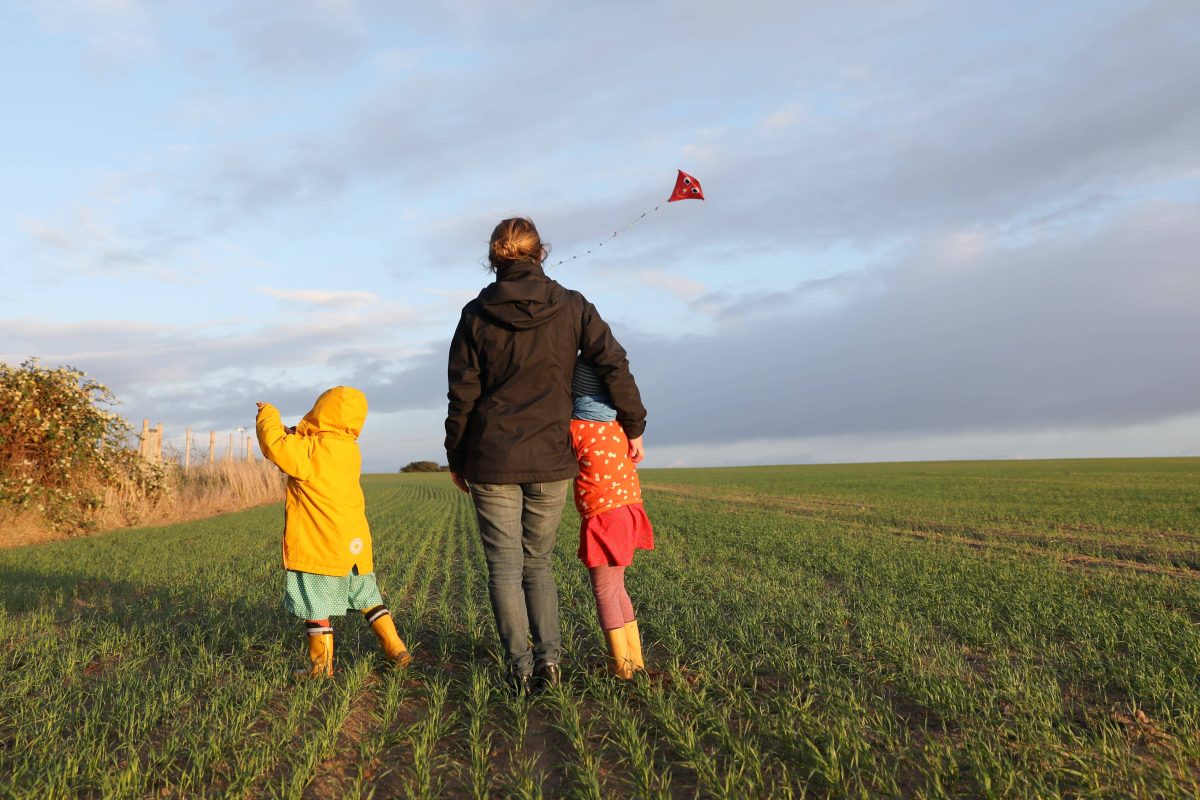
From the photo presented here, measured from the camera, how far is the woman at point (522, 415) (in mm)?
3842

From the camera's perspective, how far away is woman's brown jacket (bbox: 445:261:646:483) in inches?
151

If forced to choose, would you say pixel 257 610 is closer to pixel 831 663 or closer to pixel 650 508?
pixel 831 663

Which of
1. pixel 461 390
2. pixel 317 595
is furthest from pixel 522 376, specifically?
pixel 317 595

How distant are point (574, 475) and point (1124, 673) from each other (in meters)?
3.33

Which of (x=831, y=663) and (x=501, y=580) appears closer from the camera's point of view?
(x=501, y=580)

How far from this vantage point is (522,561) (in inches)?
160

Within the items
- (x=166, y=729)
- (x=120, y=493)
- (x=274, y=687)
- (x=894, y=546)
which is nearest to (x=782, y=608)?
(x=274, y=687)

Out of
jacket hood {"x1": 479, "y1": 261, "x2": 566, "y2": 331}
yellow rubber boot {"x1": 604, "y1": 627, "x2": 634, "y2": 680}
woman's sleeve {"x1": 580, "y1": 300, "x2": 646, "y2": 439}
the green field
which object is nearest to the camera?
the green field

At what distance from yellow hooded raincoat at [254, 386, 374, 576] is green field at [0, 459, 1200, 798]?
63cm

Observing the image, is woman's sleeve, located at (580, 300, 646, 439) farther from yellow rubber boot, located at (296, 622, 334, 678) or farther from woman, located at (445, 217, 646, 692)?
yellow rubber boot, located at (296, 622, 334, 678)

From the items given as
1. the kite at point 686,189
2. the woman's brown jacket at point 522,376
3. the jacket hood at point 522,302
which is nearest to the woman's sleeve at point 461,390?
the woman's brown jacket at point 522,376

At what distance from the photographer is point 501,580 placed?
13.1 feet

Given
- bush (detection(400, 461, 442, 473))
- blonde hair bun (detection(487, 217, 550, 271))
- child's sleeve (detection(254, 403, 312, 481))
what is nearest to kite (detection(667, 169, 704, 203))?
blonde hair bun (detection(487, 217, 550, 271))

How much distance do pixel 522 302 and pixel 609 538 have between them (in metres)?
1.26
